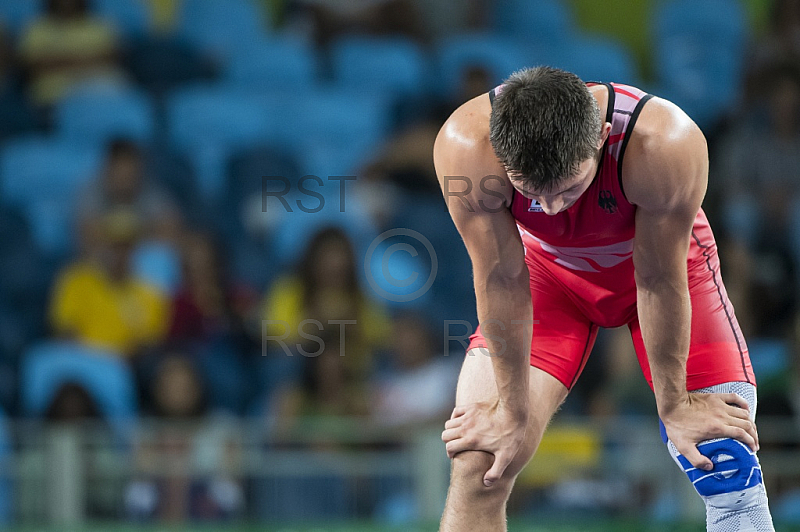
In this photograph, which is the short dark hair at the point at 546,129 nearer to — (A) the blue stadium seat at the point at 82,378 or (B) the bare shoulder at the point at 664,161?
(B) the bare shoulder at the point at 664,161

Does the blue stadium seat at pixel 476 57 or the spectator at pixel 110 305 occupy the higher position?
the blue stadium seat at pixel 476 57

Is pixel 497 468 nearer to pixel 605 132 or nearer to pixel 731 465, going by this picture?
pixel 731 465

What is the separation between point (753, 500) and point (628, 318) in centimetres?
63

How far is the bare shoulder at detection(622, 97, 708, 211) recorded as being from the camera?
2730mm

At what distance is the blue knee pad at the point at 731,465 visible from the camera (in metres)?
3.09

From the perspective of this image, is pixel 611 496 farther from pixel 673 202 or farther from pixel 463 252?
pixel 673 202

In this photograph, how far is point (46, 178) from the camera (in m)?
7.50

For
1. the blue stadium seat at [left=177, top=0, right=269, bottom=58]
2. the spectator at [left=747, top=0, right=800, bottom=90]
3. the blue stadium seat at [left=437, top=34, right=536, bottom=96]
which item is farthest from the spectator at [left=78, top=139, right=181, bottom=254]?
the spectator at [left=747, top=0, right=800, bottom=90]

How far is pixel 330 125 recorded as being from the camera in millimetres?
7930

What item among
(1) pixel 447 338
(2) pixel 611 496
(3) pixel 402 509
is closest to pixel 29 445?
(3) pixel 402 509

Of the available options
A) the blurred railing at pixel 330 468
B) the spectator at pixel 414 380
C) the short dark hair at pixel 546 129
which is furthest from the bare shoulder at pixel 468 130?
the spectator at pixel 414 380

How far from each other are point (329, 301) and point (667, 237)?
3691 millimetres

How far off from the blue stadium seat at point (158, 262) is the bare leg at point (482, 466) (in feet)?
13.0

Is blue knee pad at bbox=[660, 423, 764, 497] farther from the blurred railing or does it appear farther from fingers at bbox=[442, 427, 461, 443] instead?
the blurred railing
